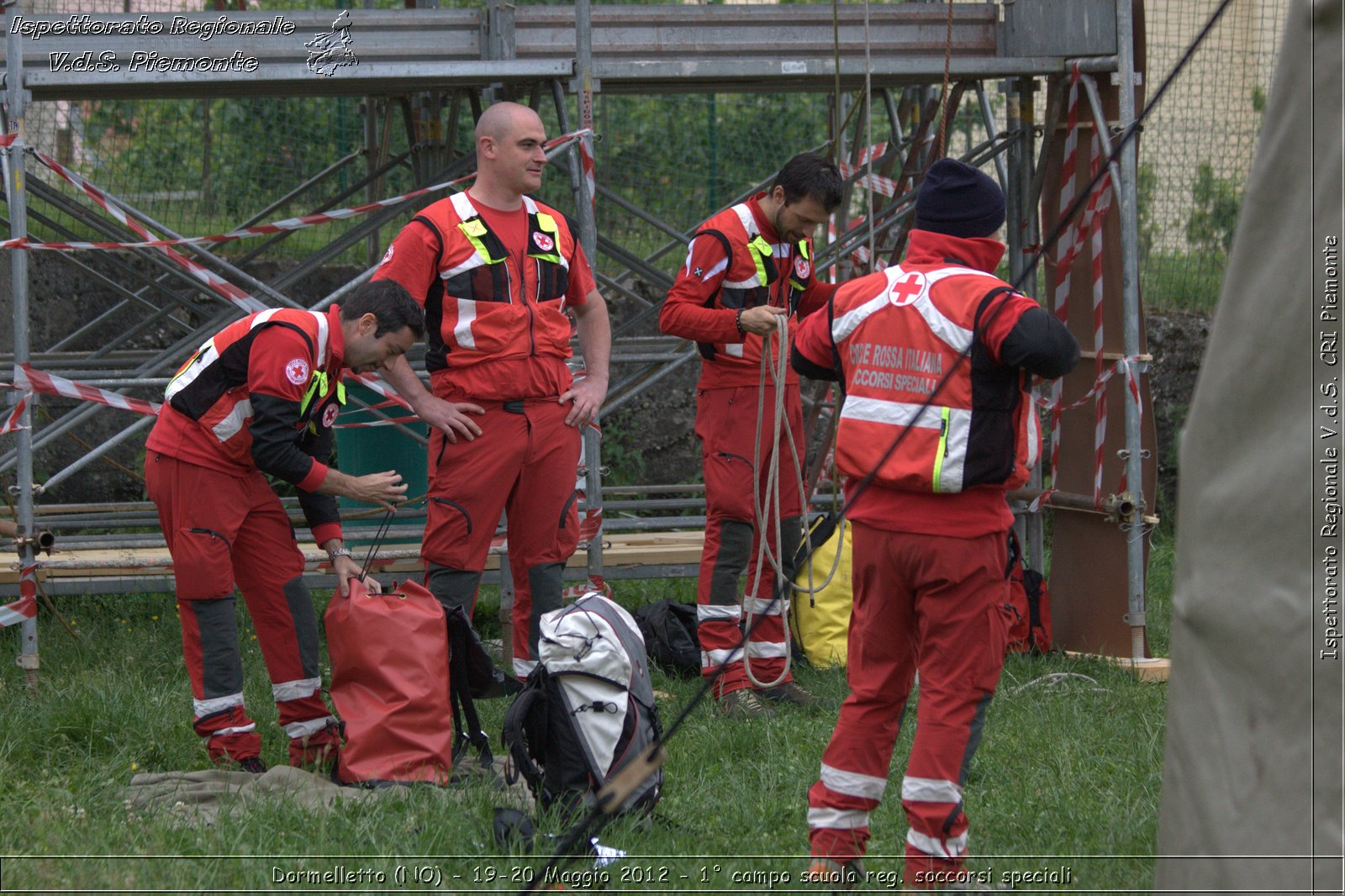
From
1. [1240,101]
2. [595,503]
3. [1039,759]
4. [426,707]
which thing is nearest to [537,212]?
[595,503]

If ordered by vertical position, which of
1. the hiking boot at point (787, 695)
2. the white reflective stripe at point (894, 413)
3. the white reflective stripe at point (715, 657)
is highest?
the white reflective stripe at point (894, 413)

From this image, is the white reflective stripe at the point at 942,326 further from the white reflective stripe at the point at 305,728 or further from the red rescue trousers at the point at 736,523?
the white reflective stripe at the point at 305,728

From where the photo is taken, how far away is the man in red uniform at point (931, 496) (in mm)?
3301

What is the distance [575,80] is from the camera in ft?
19.1

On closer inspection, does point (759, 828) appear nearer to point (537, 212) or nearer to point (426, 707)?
point (426, 707)

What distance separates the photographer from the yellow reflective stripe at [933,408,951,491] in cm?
330

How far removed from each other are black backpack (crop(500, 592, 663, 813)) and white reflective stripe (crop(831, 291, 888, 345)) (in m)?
1.13

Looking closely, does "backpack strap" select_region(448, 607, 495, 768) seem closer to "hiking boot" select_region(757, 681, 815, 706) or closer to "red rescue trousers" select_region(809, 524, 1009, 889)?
"hiking boot" select_region(757, 681, 815, 706)

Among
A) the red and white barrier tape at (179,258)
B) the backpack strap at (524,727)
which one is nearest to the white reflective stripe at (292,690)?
the backpack strap at (524,727)

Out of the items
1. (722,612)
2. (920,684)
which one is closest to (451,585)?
(722,612)

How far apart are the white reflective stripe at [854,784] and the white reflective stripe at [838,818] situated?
2.0 inches

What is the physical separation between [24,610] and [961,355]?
3950 mm

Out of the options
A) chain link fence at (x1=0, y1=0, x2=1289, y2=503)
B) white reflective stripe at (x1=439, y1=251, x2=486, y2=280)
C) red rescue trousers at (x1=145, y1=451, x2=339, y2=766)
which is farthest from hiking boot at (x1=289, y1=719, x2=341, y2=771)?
chain link fence at (x1=0, y1=0, x2=1289, y2=503)

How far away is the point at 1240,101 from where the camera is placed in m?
8.35
